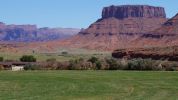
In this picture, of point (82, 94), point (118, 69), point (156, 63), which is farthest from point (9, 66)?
point (82, 94)

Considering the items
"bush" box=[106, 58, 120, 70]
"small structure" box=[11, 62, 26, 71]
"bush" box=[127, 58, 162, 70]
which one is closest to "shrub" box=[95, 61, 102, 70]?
"bush" box=[106, 58, 120, 70]

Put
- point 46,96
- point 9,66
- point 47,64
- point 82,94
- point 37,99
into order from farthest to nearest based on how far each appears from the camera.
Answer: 1. point 9,66
2. point 47,64
3. point 82,94
4. point 46,96
5. point 37,99

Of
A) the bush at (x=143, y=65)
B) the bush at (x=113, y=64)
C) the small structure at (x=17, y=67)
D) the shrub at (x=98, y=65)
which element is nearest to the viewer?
the bush at (x=143, y=65)

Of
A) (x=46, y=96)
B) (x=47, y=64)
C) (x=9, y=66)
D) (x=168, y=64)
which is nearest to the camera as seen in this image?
(x=46, y=96)

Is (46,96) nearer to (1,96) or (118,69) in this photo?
(1,96)

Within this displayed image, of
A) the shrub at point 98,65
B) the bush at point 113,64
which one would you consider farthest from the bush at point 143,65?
the shrub at point 98,65

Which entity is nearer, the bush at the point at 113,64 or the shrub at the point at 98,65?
the bush at the point at 113,64

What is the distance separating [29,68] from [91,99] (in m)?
39.6

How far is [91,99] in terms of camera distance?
98.7 feet

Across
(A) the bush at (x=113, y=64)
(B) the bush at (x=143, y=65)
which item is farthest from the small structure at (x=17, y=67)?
(B) the bush at (x=143, y=65)

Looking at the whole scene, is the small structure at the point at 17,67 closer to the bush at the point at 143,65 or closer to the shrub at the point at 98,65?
the shrub at the point at 98,65

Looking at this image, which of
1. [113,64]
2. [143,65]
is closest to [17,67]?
[113,64]

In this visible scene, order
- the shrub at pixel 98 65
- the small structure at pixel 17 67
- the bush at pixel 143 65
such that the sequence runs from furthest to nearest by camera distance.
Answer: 1. the small structure at pixel 17 67
2. the shrub at pixel 98 65
3. the bush at pixel 143 65

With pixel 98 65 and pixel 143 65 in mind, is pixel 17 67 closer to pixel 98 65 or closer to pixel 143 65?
pixel 98 65
